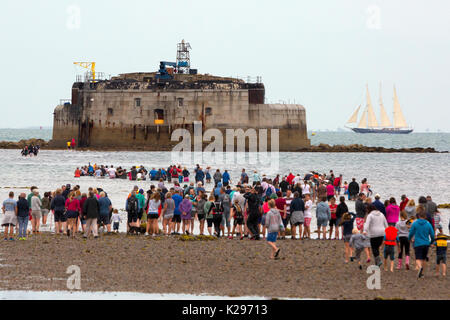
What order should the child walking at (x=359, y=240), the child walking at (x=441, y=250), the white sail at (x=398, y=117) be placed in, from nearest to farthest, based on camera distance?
1. the child walking at (x=441, y=250)
2. the child walking at (x=359, y=240)
3. the white sail at (x=398, y=117)

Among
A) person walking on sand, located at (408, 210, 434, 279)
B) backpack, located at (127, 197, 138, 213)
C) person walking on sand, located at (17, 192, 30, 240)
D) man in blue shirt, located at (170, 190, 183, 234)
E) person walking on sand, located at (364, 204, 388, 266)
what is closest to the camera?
person walking on sand, located at (408, 210, 434, 279)

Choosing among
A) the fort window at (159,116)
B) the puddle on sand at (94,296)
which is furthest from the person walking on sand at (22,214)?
the fort window at (159,116)

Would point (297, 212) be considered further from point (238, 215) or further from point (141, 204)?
point (141, 204)

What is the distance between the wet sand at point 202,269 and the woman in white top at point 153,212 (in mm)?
801

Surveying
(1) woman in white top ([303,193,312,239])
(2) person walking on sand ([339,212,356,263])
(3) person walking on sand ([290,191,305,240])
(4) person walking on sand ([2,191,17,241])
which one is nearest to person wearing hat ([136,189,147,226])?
(4) person walking on sand ([2,191,17,241])

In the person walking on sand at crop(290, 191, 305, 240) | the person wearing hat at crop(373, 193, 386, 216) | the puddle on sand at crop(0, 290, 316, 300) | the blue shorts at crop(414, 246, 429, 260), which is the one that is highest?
the person wearing hat at crop(373, 193, 386, 216)

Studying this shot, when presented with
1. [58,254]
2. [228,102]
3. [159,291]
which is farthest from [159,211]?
[228,102]

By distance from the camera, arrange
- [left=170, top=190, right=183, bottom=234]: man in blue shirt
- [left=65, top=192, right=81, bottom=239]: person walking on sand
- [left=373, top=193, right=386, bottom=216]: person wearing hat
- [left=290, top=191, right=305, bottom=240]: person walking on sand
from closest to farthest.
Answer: [left=373, top=193, right=386, bottom=216]: person wearing hat
[left=65, top=192, right=81, bottom=239]: person walking on sand
[left=290, top=191, right=305, bottom=240]: person walking on sand
[left=170, top=190, right=183, bottom=234]: man in blue shirt

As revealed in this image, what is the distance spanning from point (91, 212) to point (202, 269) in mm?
4661

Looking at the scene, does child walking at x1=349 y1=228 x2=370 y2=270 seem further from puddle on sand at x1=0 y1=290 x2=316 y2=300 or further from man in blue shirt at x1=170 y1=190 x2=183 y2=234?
man in blue shirt at x1=170 y1=190 x2=183 y2=234

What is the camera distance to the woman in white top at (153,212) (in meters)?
18.5

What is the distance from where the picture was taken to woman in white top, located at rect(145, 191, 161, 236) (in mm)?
18500

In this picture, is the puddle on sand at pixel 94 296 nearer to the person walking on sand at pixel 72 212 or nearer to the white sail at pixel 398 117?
the person walking on sand at pixel 72 212

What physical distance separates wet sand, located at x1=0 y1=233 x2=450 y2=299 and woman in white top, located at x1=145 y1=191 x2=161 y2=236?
2.63 ft
